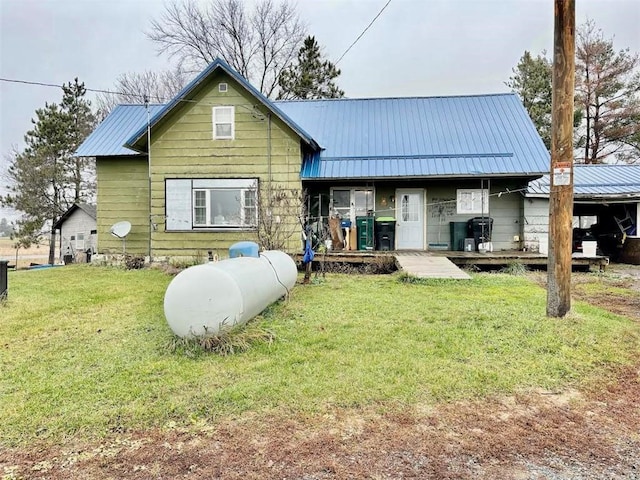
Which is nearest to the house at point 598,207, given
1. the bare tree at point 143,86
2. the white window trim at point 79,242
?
the white window trim at point 79,242

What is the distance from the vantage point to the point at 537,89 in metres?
25.4

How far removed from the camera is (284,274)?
7141mm

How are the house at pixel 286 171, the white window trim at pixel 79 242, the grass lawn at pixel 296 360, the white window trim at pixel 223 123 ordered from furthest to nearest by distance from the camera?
the white window trim at pixel 79 242, the white window trim at pixel 223 123, the house at pixel 286 171, the grass lawn at pixel 296 360

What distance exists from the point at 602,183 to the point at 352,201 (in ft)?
28.1

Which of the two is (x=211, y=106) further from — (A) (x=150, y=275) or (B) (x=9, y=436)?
(B) (x=9, y=436)

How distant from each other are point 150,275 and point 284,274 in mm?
5251

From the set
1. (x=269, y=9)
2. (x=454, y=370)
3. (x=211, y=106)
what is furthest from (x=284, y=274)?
(x=269, y=9)

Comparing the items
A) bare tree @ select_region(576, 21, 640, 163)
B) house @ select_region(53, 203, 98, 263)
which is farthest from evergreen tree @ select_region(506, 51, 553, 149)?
house @ select_region(53, 203, 98, 263)

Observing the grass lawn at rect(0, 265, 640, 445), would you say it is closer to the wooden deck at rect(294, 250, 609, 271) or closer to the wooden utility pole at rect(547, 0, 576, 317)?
the wooden utility pole at rect(547, 0, 576, 317)

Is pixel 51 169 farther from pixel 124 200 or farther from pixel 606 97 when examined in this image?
pixel 606 97

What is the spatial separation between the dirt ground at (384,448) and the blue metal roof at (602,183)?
10.6 metres

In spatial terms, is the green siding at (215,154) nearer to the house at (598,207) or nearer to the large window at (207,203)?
the large window at (207,203)

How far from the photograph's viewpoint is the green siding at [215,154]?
12000 millimetres

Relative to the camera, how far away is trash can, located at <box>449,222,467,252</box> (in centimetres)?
1267
